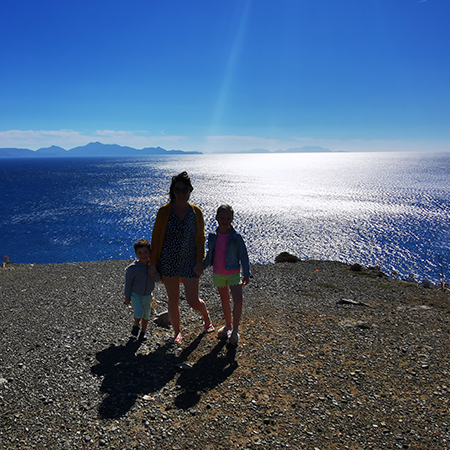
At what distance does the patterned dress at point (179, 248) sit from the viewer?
5832 millimetres

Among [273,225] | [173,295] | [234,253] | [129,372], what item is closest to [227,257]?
[234,253]

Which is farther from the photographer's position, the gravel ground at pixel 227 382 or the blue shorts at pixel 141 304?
the blue shorts at pixel 141 304

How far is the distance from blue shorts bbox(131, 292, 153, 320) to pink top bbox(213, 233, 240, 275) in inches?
64.0

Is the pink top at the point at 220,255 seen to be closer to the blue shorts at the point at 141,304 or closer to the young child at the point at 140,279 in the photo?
the young child at the point at 140,279

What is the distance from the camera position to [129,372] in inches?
222

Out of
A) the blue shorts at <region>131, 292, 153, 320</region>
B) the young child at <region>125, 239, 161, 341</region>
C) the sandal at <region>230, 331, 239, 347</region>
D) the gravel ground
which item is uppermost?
the young child at <region>125, 239, 161, 341</region>

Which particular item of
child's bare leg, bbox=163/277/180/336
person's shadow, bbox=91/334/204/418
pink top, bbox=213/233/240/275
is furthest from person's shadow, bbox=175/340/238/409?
pink top, bbox=213/233/240/275

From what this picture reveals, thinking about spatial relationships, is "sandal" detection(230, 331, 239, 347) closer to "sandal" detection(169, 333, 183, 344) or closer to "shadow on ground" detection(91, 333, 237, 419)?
"shadow on ground" detection(91, 333, 237, 419)

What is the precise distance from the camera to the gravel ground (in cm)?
430

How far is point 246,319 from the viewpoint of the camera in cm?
832

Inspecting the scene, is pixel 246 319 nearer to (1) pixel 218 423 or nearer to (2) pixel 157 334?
(2) pixel 157 334

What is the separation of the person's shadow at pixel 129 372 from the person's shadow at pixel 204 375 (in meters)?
0.32

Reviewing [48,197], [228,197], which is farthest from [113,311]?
[48,197]

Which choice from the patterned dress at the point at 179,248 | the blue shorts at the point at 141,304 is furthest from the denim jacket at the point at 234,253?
the blue shorts at the point at 141,304
